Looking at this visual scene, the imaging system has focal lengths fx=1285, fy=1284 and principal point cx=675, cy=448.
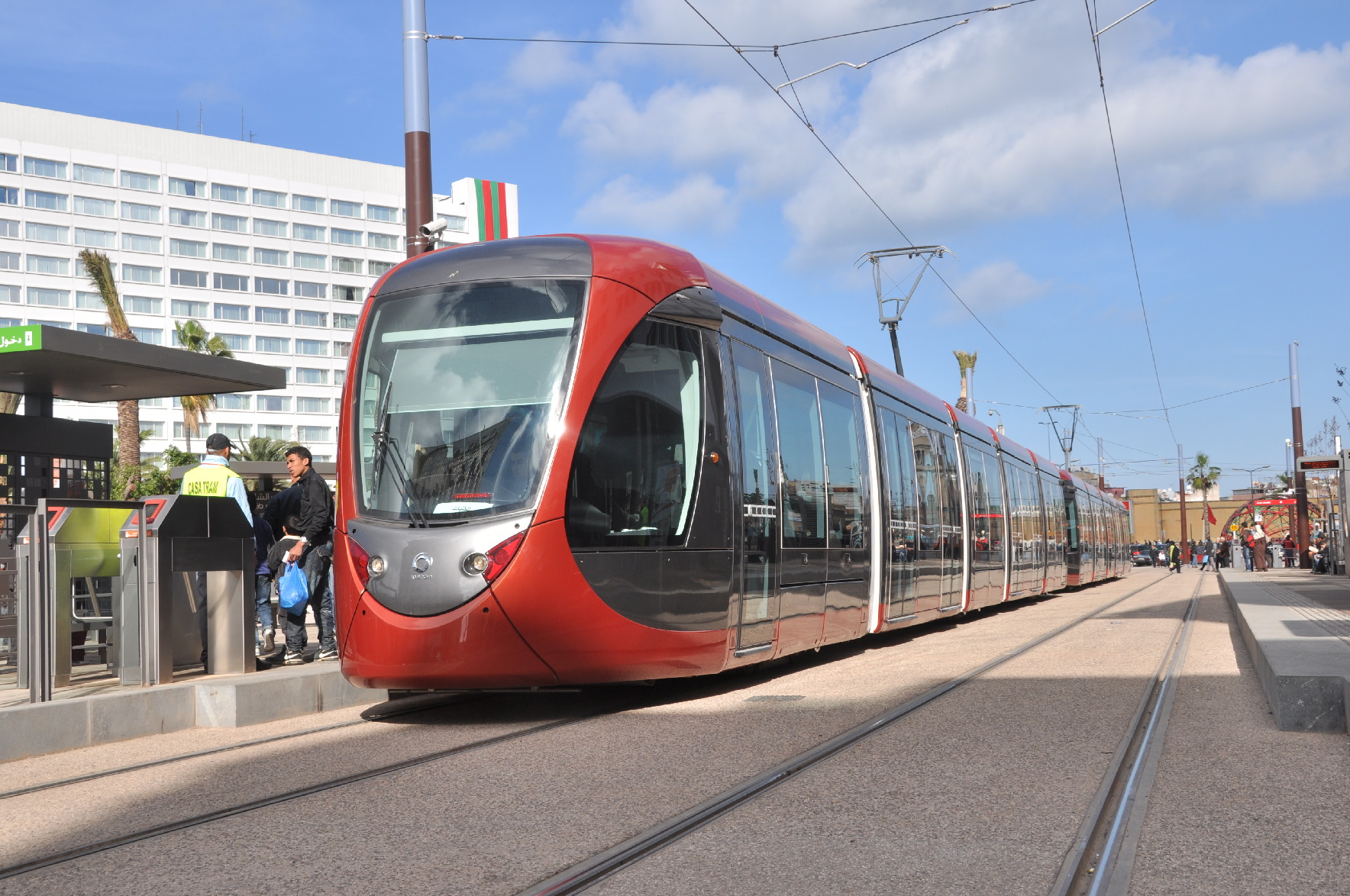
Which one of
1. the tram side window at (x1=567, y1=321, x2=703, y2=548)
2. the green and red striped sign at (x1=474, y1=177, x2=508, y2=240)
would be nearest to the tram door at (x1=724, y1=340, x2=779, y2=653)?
the tram side window at (x1=567, y1=321, x2=703, y2=548)

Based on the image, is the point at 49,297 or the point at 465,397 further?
the point at 49,297

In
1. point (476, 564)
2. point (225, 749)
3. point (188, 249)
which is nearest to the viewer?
point (225, 749)

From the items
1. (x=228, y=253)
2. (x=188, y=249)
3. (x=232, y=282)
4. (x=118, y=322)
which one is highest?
(x=228, y=253)

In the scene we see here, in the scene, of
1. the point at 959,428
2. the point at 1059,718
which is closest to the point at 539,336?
the point at 1059,718

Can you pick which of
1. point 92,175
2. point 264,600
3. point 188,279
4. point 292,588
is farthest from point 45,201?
point 292,588

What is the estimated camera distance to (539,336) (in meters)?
7.84

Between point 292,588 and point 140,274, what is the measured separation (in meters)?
80.4

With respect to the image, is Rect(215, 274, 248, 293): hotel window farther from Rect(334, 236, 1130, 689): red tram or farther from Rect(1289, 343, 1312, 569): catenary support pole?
Rect(334, 236, 1130, 689): red tram

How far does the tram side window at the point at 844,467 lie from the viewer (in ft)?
36.3

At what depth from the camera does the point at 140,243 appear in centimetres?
8231

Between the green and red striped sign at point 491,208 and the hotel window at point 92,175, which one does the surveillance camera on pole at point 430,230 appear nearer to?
the green and red striped sign at point 491,208

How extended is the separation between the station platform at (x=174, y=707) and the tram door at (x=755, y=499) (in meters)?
2.69

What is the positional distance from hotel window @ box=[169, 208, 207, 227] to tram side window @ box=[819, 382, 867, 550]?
263ft

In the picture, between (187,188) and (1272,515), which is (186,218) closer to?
(187,188)
